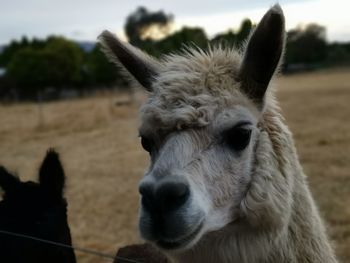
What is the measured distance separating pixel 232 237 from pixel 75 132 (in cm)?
1939

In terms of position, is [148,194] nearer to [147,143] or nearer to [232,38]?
[147,143]

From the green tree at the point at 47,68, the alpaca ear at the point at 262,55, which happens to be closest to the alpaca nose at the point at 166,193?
the alpaca ear at the point at 262,55

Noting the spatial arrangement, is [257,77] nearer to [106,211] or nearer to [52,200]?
[52,200]

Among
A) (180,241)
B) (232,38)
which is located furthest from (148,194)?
(232,38)

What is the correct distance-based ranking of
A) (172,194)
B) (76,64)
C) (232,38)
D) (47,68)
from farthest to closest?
(76,64) → (47,68) → (232,38) → (172,194)

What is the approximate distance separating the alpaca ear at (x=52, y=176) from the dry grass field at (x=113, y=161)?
37 cm

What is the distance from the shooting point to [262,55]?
9.62ft

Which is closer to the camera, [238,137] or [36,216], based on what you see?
[238,137]

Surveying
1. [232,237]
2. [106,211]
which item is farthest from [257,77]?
[106,211]

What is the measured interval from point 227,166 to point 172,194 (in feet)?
1.47

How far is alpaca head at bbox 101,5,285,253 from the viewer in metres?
2.63

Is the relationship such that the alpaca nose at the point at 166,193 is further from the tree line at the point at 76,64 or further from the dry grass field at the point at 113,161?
the tree line at the point at 76,64

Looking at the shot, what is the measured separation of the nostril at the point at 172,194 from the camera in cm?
255

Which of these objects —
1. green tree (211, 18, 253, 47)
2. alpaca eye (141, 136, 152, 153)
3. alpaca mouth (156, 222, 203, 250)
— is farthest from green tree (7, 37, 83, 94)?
alpaca mouth (156, 222, 203, 250)
